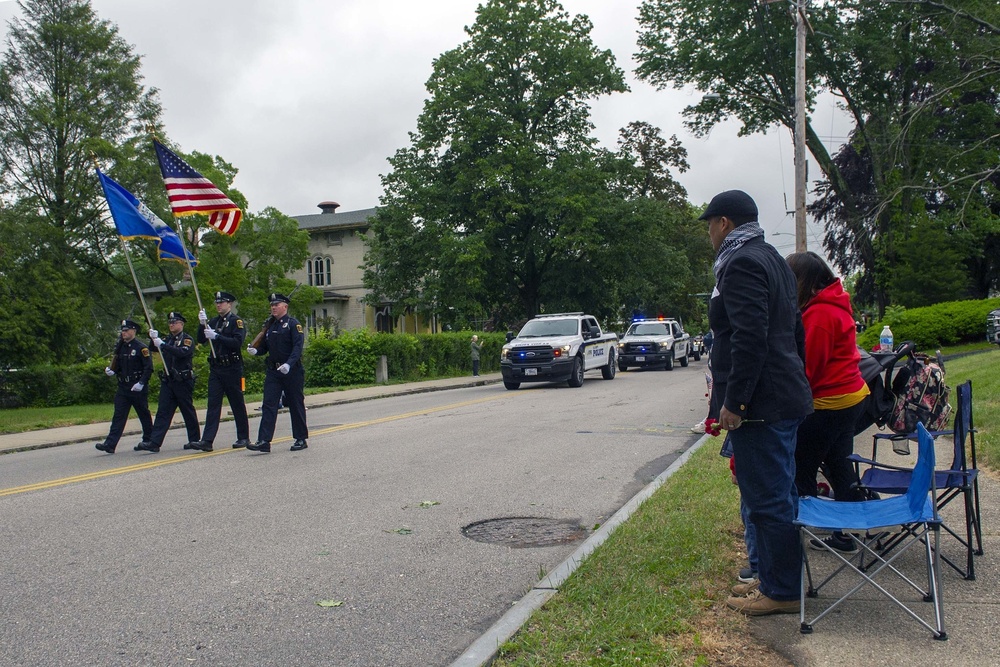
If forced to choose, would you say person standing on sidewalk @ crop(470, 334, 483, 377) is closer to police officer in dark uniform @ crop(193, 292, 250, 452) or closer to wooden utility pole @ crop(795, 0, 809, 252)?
wooden utility pole @ crop(795, 0, 809, 252)

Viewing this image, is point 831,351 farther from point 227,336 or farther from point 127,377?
point 127,377

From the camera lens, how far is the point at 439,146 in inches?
Result: 1677

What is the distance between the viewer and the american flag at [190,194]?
14570 millimetres

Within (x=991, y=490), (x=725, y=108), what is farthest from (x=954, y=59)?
(x=991, y=490)

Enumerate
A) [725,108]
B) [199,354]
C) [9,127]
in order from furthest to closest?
[9,127], [725,108], [199,354]

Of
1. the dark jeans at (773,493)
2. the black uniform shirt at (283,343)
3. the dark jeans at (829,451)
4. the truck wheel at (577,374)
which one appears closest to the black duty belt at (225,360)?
the black uniform shirt at (283,343)

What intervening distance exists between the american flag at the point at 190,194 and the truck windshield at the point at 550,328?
11431 millimetres

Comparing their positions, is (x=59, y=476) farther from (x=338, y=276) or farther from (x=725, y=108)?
(x=338, y=276)

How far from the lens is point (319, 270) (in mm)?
64688

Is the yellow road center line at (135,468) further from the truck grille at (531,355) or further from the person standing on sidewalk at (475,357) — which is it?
the person standing on sidewalk at (475,357)

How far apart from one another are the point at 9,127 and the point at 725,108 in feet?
106

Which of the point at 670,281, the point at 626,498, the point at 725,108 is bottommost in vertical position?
the point at 626,498

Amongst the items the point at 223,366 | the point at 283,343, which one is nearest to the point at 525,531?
the point at 283,343

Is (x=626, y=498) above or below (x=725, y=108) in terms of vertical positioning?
below
